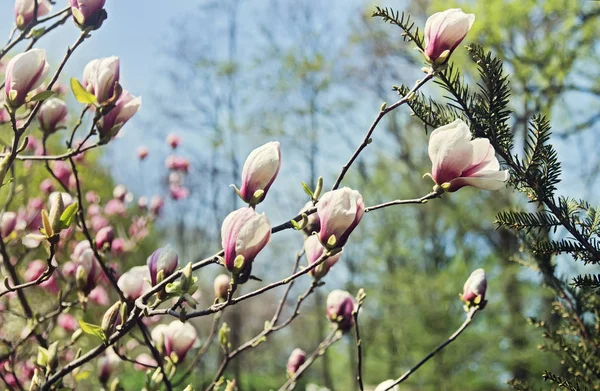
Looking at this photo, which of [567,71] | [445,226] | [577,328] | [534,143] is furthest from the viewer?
[445,226]

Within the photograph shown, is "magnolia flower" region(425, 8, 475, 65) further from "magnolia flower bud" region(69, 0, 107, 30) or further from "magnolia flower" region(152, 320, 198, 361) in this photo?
"magnolia flower" region(152, 320, 198, 361)

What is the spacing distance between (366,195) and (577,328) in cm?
697

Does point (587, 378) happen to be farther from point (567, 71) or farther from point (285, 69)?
point (285, 69)

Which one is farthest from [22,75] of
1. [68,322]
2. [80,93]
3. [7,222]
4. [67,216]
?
[68,322]

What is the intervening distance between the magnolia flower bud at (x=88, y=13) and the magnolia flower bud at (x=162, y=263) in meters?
0.41

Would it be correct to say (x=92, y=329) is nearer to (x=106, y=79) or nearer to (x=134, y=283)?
(x=134, y=283)

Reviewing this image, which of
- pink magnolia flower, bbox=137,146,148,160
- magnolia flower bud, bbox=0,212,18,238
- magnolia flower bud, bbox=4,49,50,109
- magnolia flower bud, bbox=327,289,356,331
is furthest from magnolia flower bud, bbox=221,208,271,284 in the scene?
pink magnolia flower, bbox=137,146,148,160

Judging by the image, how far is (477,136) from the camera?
835mm

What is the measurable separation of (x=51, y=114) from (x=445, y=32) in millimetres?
892

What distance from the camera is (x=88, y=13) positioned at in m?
0.95

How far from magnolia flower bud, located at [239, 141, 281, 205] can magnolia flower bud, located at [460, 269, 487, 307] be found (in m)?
0.50

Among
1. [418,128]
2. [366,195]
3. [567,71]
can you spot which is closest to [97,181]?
[366,195]

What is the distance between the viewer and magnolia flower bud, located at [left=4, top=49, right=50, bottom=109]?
0.89m

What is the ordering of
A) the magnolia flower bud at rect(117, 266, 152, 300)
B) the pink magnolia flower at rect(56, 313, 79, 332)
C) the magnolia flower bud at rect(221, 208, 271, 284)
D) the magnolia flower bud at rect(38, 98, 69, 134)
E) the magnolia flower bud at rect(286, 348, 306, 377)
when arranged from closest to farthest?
the magnolia flower bud at rect(221, 208, 271, 284) → the magnolia flower bud at rect(117, 266, 152, 300) → the magnolia flower bud at rect(38, 98, 69, 134) → the magnolia flower bud at rect(286, 348, 306, 377) → the pink magnolia flower at rect(56, 313, 79, 332)
